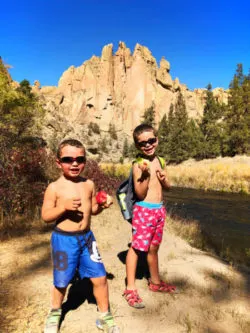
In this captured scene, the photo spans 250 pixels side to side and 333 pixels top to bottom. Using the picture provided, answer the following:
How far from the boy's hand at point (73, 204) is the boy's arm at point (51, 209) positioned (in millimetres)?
53

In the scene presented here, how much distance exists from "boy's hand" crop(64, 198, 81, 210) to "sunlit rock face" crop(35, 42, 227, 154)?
250 feet

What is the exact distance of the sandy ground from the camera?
256cm

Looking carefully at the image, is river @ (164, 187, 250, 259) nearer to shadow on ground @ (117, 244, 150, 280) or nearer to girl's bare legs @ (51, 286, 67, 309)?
shadow on ground @ (117, 244, 150, 280)

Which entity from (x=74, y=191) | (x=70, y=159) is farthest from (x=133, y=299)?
(x=70, y=159)

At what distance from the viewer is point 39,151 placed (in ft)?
23.9

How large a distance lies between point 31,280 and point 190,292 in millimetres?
1899

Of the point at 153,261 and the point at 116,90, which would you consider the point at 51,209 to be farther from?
the point at 116,90

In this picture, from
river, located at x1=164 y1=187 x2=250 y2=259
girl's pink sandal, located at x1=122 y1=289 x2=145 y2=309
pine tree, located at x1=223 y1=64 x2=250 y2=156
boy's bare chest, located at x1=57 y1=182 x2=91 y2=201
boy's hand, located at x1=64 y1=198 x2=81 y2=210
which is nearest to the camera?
boy's hand, located at x1=64 y1=198 x2=81 y2=210

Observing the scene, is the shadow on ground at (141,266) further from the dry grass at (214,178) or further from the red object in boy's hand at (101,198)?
the dry grass at (214,178)

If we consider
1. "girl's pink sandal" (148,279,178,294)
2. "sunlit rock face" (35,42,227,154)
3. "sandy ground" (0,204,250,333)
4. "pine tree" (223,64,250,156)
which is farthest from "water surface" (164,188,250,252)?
"sunlit rock face" (35,42,227,154)

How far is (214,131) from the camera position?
4094 centimetres

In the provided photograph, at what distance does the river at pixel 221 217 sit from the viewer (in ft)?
22.7

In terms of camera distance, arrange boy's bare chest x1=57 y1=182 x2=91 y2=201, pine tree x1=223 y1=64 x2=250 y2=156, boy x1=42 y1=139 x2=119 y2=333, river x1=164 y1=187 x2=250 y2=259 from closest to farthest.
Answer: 1. boy x1=42 y1=139 x2=119 y2=333
2. boy's bare chest x1=57 y1=182 x2=91 y2=201
3. river x1=164 y1=187 x2=250 y2=259
4. pine tree x1=223 y1=64 x2=250 y2=156

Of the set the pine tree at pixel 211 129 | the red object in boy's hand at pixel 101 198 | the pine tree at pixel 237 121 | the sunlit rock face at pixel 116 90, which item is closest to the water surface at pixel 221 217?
the red object in boy's hand at pixel 101 198
